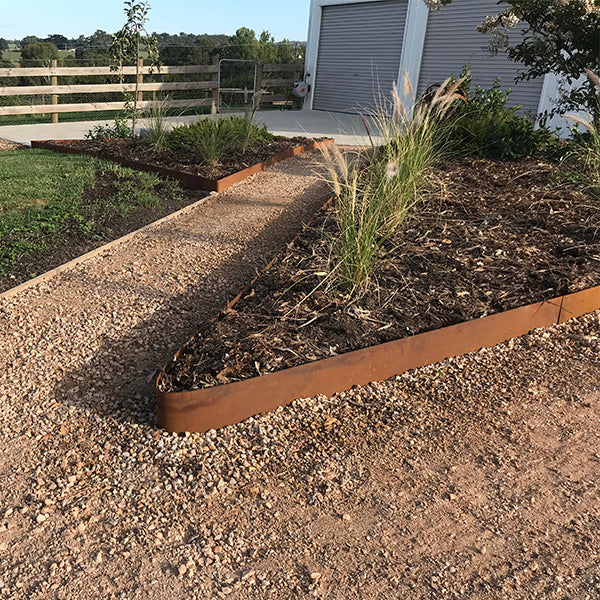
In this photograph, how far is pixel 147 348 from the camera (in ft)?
10.0

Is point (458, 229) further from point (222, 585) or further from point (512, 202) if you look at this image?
point (222, 585)

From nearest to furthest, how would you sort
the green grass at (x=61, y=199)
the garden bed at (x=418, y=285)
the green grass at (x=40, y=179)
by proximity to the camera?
the garden bed at (x=418, y=285) < the green grass at (x=61, y=199) < the green grass at (x=40, y=179)

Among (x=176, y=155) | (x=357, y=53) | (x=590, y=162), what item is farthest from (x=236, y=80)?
(x=590, y=162)

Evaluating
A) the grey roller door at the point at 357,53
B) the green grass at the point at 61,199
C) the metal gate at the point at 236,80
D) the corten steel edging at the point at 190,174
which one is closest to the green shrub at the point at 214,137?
the corten steel edging at the point at 190,174

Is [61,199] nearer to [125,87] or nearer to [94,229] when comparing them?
[94,229]

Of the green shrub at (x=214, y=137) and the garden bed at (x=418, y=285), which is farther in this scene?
the green shrub at (x=214, y=137)

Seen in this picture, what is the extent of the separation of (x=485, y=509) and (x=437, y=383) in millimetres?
848

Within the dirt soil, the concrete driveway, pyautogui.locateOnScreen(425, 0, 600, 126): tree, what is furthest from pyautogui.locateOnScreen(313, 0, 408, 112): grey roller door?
the dirt soil

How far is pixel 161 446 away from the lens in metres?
2.35

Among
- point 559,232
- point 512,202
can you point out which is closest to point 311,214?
point 512,202

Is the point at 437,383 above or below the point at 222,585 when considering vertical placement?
above

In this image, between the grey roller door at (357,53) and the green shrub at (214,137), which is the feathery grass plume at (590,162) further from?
the grey roller door at (357,53)

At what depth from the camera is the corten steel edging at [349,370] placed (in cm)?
241

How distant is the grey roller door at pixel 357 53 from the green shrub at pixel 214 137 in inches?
273
